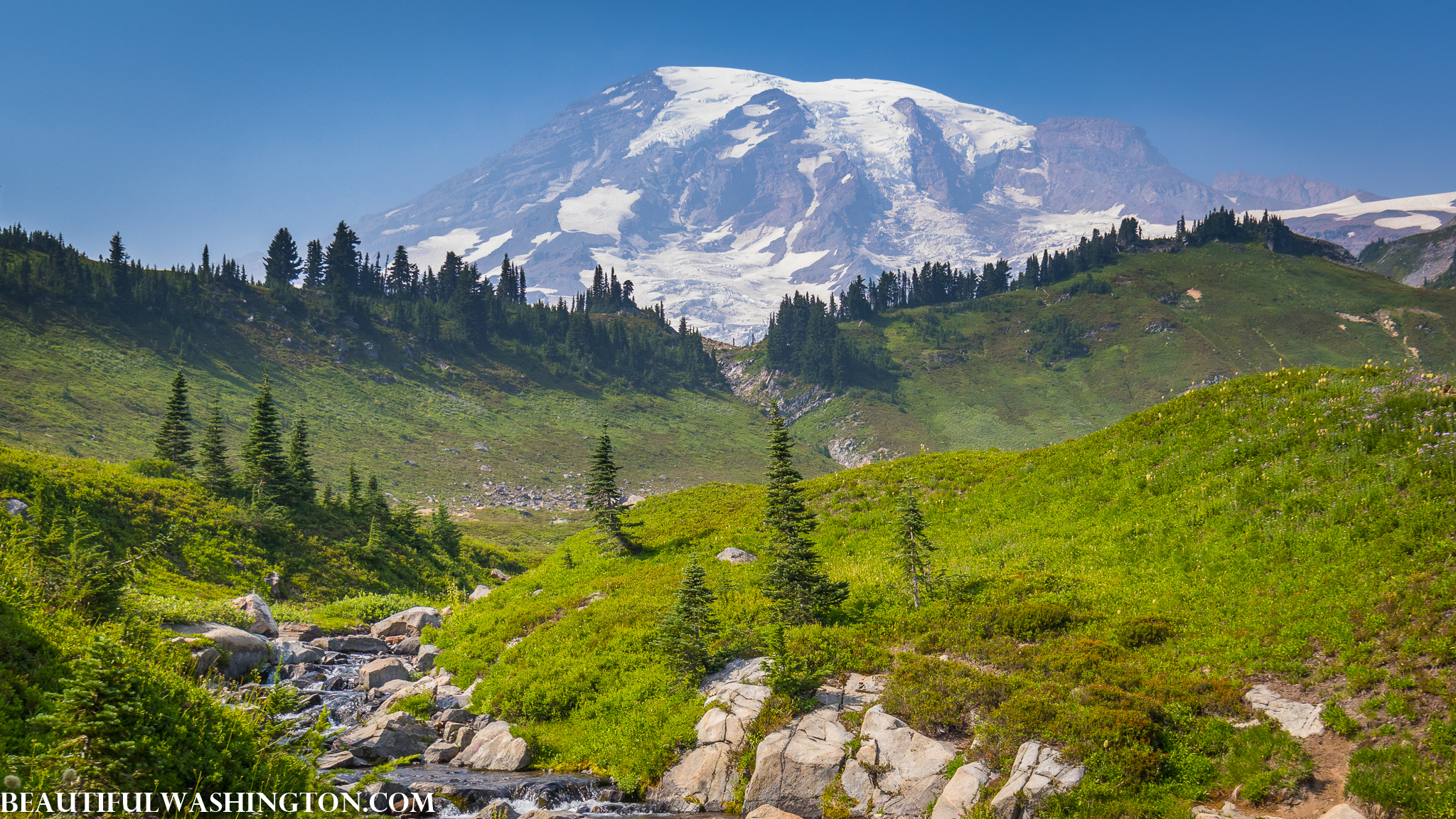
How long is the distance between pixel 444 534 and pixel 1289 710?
60.4 meters

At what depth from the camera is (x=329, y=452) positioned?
13175 centimetres

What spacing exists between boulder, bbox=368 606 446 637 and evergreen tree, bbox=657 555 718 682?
1817 cm

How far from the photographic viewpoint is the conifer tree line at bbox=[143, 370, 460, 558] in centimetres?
4250

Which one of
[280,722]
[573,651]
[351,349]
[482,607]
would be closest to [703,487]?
[482,607]

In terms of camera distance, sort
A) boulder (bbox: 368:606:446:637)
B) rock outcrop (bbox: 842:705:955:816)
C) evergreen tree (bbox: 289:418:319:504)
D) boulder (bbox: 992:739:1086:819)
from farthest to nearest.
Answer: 1. evergreen tree (bbox: 289:418:319:504)
2. boulder (bbox: 368:606:446:637)
3. rock outcrop (bbox: 842:705:955:816)
4. boulder (bbox: 992:739:1086:819)

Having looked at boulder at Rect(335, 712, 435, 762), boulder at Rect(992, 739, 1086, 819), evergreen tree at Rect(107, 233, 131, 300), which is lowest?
boulder at Rect(335, 712, 435, 762)

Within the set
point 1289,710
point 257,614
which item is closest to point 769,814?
point 1289,710

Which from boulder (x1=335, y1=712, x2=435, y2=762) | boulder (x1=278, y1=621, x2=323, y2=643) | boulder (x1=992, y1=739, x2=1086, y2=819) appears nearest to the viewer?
boulder (x1=992, y1=739, x2=1086, y2=819)

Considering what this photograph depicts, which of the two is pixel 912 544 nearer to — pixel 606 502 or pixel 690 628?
pixel 690 628

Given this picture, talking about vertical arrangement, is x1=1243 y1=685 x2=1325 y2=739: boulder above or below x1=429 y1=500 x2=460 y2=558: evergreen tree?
above

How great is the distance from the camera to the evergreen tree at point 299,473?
44.4 m

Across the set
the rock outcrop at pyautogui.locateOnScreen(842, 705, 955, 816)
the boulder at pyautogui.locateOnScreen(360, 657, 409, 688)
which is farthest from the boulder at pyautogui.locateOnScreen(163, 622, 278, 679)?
the rock outcrop at pyautogui.locateOnScreen(842, 705, 955, 816)

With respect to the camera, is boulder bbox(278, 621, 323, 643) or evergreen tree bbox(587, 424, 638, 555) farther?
evergreen tree bbox(587, 424, 638, 555)

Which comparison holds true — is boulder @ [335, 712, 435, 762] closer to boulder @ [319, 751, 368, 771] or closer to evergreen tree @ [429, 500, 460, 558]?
boulder @ [319, 751, 368, 771]
